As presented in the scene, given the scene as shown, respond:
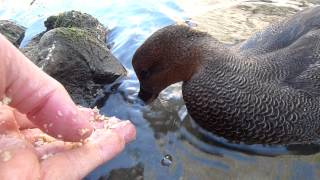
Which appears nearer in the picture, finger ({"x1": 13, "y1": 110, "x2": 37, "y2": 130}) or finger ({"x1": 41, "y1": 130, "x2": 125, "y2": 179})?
finger ({"x1": 41, "y1": 130, "x2": 125, "y2": 179})

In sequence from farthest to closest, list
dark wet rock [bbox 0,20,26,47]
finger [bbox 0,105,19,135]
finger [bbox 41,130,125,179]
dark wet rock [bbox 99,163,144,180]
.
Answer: dark wet rock [bbox 0,20,26,47]
dark wet rock [bbox 99,163,144,180]
finger [bbox 0,105,19,135]
finger [bbox 41,130,125,179]

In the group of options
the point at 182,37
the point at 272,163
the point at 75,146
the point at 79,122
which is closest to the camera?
the point at 79,122

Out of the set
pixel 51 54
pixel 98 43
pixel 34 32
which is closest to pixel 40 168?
pixel 51 54

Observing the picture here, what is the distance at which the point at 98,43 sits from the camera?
6102 mm

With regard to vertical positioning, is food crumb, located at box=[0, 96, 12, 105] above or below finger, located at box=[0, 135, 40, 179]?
above

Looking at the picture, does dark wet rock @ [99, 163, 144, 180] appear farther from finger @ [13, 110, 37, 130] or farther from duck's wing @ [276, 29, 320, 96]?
duck's wing @ [276, 29, 320, 96]

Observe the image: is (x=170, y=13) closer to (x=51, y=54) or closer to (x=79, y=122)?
A: (x=51, y=54)

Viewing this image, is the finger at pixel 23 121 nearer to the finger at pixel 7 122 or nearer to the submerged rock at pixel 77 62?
the finger at pixel 7 122

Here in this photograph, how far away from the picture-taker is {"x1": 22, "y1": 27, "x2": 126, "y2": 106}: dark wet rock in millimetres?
5586

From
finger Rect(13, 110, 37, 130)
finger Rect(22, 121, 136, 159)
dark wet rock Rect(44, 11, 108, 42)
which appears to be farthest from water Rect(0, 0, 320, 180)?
finger Rect(13, 110, 37, 130)

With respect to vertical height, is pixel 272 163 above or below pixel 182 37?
below

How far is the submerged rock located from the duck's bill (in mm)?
551

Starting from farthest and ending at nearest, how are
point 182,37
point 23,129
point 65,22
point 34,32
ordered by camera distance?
point 34,32
point 65,22
point 182,37
point 23,129

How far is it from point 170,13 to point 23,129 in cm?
420
